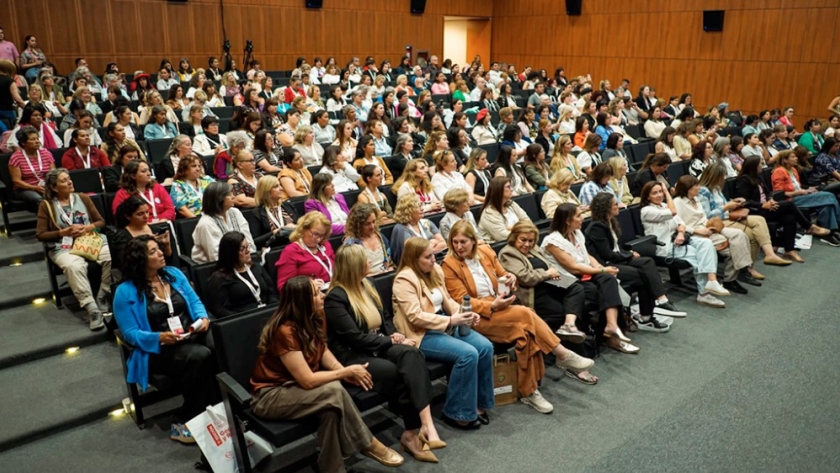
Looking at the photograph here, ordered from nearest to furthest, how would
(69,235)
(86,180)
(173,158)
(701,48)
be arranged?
1. (69,235)
2. (86,180)
3. (173,158)
4. (701,48)

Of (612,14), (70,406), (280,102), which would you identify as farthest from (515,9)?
(70,406)

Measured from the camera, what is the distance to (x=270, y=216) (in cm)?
459

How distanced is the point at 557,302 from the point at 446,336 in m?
1.04

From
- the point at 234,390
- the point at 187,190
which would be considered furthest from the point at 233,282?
the point at 187,190

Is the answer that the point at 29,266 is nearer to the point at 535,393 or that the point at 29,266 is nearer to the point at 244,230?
the point at 244,230

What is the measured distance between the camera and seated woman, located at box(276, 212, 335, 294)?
3.76m

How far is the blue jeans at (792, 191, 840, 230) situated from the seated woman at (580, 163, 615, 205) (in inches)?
110

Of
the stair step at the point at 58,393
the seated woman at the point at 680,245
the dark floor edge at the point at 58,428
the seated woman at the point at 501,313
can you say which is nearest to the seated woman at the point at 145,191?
the stair step at the point at 58,393

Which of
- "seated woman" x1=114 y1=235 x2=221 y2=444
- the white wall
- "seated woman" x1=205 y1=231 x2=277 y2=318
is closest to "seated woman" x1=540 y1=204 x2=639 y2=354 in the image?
"seated woman" x1=205 y1=231 x2=277 y2=318

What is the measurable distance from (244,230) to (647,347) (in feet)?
9.69

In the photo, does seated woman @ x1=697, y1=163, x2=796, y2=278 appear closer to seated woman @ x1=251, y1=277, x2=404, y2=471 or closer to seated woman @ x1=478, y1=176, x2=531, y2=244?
A: seated woman @ x1=478, y1=176, x2=531, y2=244

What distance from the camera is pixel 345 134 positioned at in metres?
6.69

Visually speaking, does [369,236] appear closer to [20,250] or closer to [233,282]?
[233,282]

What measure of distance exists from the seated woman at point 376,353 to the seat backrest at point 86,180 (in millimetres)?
3190
